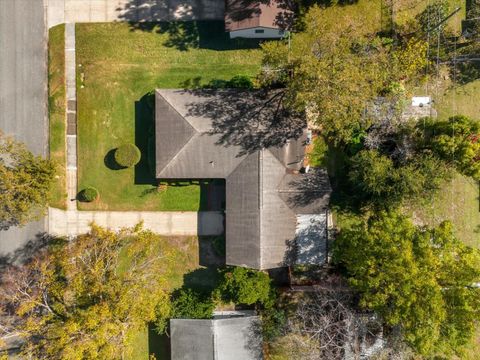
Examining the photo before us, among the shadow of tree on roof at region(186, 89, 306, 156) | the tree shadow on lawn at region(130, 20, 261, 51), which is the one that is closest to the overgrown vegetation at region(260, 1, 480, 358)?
the shadow of tree on roof at region(186, 89, 306, 156)

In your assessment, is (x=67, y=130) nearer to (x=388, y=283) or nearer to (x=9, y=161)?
(x=9, y=161)

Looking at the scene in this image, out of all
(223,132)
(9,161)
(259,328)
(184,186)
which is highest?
(223,132)

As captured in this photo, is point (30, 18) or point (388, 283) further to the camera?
point (30, 18)

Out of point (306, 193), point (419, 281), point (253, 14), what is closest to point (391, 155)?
point (306, 193)

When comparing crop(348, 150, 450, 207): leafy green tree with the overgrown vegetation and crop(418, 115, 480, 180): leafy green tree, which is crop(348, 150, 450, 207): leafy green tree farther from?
crop(418, 115, 480, 180): leafy green tree

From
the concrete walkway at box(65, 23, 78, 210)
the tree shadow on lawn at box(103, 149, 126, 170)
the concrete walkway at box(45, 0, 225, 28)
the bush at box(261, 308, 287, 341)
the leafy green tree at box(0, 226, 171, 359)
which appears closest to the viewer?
the leafy green tree at box(0, 226, 171, 359)

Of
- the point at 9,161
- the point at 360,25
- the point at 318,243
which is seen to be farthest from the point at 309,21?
the point at 9,161

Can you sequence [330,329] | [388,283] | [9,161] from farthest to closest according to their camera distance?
1. [9,161]
2. [330,329]
3. [388,283]
